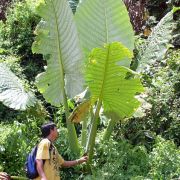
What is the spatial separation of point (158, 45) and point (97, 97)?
101 cm

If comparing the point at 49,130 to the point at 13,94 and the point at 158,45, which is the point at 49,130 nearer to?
the point at 13,94

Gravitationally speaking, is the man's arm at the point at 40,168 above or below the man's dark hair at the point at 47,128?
below

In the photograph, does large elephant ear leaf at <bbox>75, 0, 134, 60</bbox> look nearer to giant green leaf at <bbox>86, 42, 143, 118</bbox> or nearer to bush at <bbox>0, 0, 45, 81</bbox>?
giant green leaf at <bbox>86, 42, 143, 118</bbox>

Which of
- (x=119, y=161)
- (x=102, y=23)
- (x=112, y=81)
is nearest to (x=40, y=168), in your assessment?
(x=119, y=161)

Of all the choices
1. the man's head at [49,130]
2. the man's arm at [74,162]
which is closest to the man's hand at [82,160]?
the man's arm at [74,162]

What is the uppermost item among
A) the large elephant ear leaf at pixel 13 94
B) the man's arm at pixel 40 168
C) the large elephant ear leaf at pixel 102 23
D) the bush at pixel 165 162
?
the large elephant ear leaf at pixel 102 23

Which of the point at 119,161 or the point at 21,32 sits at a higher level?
the point at 21,32

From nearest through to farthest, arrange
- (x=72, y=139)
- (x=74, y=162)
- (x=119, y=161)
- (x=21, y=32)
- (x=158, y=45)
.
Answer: (x=74, y=162), (x=119, y=161), (x=72, y=139), (x=158, y=45), (x=21, y=32)

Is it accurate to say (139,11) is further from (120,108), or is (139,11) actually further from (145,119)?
(120,108)

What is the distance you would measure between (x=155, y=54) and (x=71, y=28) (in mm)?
980

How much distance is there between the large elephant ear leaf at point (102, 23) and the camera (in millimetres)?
5027

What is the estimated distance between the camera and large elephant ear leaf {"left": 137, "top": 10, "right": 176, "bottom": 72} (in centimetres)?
539

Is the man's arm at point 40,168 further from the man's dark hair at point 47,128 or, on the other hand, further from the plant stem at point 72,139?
the plant stem at point 72,139

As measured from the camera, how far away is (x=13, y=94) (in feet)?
17.3
